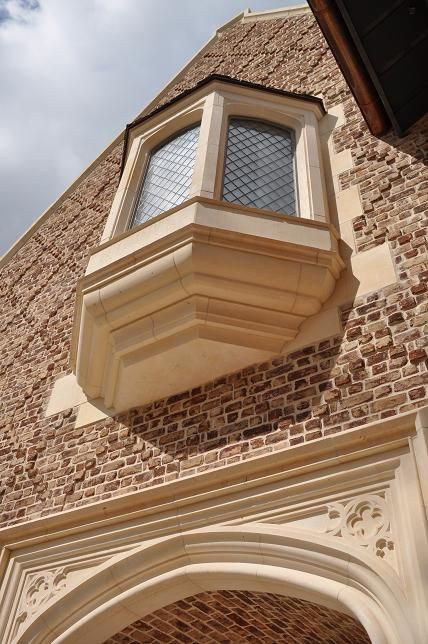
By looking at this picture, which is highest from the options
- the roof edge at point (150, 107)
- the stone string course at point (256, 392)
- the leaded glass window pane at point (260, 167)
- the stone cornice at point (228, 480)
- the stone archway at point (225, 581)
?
the roof edge at point (150, 107)

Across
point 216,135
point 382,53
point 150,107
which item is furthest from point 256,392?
point 150,107

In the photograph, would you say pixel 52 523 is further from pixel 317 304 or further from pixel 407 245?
pixel 407 245

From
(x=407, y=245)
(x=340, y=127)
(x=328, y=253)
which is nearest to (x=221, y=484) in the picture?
(x=328, y=253)

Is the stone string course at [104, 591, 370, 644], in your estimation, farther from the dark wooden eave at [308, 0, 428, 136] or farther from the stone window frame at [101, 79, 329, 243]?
the dark wooden eave at [308, 0, 428, 136]

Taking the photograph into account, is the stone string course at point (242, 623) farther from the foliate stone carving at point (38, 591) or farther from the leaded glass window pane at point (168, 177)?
the leaded glass window pane at point (168, 177)

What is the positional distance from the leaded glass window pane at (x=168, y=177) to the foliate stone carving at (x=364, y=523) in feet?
10.3

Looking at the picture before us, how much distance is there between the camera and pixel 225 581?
13.1 ft

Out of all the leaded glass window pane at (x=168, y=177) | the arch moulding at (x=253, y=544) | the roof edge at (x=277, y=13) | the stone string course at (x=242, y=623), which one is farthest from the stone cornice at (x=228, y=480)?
the roof edge at (x=277, y=13)

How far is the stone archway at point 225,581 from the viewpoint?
3.35m

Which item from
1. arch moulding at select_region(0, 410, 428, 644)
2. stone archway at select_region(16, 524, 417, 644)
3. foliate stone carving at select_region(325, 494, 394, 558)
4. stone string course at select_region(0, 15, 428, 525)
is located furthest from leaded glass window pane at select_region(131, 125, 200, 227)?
foliate stone carving at select_region(325, 494, 394, 558)

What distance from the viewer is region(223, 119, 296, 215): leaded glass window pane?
5.69 metres

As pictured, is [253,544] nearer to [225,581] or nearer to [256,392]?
[225,581]

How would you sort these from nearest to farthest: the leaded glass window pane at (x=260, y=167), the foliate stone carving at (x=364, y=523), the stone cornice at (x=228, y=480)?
the foliate stone carving at (x=364, y=523) < the stone cornice at (x=228, y=480) < the leaded glass window pane at (x=260, y=167)

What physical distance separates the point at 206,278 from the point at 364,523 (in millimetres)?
1984
